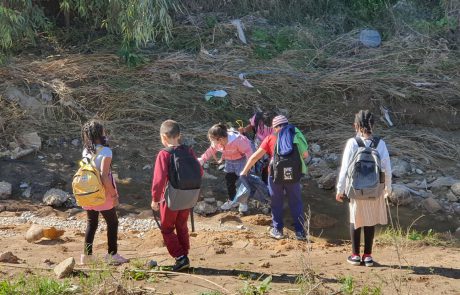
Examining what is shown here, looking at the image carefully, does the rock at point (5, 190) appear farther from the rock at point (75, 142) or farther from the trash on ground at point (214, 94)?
the trash on ground at point (214, 94)

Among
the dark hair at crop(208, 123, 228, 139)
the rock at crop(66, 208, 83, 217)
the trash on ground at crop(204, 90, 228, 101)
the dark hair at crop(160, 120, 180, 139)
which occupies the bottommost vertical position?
the rock at crop(66, 208, 83, 217)

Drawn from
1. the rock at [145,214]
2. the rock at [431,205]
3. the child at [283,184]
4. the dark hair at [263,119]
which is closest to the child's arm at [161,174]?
the child at [283,184]

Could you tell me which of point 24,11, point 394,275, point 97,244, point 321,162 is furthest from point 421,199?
point 24,11

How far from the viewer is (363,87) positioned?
11.6 metres

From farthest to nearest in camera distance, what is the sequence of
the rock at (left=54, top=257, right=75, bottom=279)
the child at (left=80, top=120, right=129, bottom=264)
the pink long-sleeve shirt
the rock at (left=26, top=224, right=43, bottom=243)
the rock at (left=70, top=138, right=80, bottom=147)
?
the rock at (left=70, top=138, right=80, bottom=147), the pink long-sleeve shirt, the rock at (left=26, top=224, right=43, bottom=243), the child at (left=80, top=120, right=129, bottom=264), the rock at (left=54, top=257, right=75, bottom=279)

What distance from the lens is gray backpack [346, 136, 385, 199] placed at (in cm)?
614

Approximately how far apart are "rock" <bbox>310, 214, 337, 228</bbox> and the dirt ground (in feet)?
1.76

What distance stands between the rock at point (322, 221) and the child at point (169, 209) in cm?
266

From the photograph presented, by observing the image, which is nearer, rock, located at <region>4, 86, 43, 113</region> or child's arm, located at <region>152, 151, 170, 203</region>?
child's arm, located at <region>152, 151, 170, 203</region>

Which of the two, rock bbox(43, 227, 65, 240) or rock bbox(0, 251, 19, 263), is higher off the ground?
rock bbox(0, 251, 19, 263)

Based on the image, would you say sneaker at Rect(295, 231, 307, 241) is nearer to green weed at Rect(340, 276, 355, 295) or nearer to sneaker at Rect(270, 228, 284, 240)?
sneaker at Rect(270, 228, 284, 240)

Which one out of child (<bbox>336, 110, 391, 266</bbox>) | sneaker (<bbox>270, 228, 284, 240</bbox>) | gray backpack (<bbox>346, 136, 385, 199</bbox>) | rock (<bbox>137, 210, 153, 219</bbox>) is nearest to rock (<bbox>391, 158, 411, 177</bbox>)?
sneaker (<bbox>270, 228, 284, 240</bbox>)

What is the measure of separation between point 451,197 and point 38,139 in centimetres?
541

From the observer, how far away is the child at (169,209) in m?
5.96
